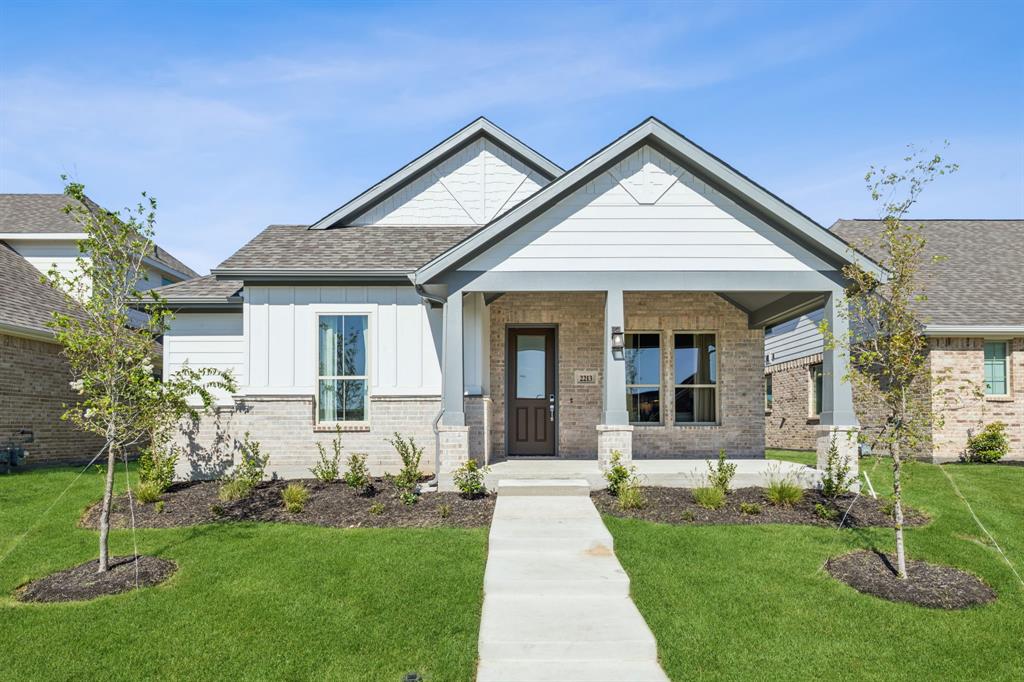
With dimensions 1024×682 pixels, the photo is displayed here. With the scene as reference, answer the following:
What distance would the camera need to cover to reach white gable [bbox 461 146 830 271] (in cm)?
1047

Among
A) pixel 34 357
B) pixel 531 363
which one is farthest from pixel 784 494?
pixel 34 357

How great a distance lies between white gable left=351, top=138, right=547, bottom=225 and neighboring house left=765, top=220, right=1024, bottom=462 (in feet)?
23.9

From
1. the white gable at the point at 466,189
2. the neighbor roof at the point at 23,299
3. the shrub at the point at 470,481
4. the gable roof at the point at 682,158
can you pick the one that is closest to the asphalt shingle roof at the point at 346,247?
the white gable at the point at 466,189

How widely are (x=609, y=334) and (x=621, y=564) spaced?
13.6 feet

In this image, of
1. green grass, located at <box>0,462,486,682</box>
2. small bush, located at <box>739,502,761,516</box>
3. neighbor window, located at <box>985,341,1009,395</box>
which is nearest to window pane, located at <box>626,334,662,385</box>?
small bush, located at <box>739,502,761,516</box>

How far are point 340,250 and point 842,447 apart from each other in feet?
30.4

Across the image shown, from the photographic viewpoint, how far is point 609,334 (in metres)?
10.3

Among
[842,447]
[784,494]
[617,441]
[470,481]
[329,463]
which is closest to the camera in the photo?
[784,494]

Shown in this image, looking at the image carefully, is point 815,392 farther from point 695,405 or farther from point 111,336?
point 111,336

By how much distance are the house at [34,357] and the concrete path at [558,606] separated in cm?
889

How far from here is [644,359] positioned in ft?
42.8

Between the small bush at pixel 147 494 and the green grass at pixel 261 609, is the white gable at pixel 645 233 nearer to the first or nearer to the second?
the green grass at pixel 261 609

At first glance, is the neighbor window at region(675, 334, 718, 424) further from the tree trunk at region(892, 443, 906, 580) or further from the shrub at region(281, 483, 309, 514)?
the shrub at region(281, 483, 309, 514)

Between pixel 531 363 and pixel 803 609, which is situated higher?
pixel 531 363
